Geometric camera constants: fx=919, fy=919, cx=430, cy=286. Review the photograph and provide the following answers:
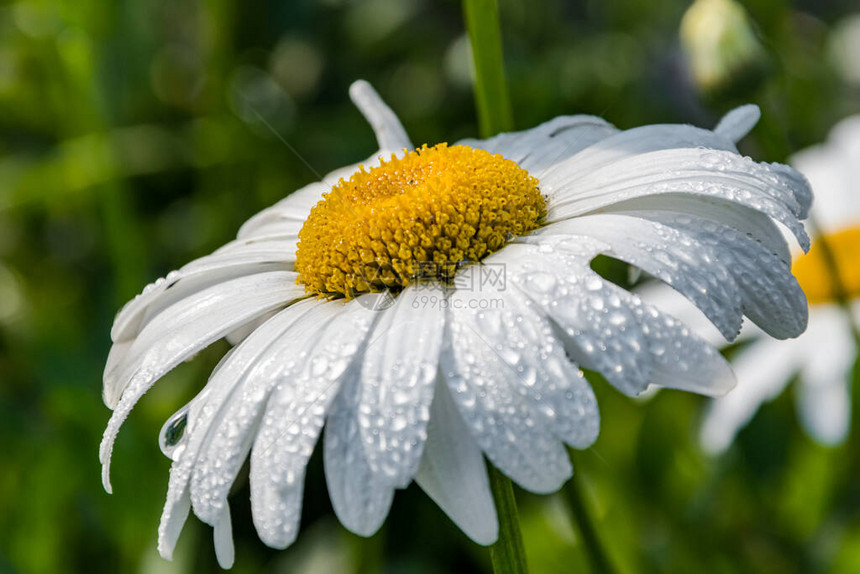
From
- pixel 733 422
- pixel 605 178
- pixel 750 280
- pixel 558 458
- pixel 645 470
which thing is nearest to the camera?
pixel 558 458

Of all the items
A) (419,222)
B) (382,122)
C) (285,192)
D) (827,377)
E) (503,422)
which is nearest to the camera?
(503,422)

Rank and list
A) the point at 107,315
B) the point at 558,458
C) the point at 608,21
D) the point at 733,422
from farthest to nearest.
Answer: the point at 608,21 → the point at 107,315 → the point at 733,422 → the point at 558,458

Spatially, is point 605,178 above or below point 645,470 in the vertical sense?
above

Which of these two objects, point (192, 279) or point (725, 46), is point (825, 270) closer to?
point (725, 46)

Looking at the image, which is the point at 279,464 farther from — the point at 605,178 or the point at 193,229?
the point at 193,229

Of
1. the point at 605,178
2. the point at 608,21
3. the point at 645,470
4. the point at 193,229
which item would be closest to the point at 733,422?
the point at 645,470

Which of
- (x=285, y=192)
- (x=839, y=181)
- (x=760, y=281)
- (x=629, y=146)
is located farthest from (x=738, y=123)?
(x=285, y=192)

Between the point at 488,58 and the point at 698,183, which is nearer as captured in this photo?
the point at 698,183
